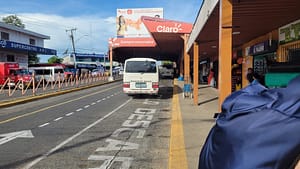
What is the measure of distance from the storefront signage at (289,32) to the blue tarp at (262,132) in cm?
1095

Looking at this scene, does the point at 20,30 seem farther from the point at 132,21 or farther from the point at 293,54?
the point at 293,54

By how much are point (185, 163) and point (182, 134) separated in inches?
108

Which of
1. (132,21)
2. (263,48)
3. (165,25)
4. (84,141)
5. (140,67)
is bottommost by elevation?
(84,141)

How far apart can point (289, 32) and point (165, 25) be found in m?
15.1

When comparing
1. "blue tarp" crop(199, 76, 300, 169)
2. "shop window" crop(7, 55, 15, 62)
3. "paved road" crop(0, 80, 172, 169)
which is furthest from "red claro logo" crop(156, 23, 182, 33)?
"shop window" crop(7, 55, 15, 62)

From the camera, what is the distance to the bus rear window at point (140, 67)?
21.2 metres

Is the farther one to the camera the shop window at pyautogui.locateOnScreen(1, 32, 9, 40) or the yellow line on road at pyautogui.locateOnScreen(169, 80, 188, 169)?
the shop window at pyautogui.locateOnScreen(1, 32, 9, 40)

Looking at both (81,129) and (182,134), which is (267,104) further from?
(81,129)

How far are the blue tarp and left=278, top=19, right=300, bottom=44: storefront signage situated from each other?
35.9 feet

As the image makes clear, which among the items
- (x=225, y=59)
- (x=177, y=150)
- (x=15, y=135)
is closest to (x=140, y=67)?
(x=15, y=135)

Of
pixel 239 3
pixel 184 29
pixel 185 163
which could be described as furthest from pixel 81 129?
pixel 184 29

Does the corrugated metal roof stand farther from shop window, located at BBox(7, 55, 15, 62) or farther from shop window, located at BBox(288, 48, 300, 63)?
shop window, located at BBox(288, 48, 300, 63)

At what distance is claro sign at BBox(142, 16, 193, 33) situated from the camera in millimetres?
25969

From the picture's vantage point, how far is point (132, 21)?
62.7 m
